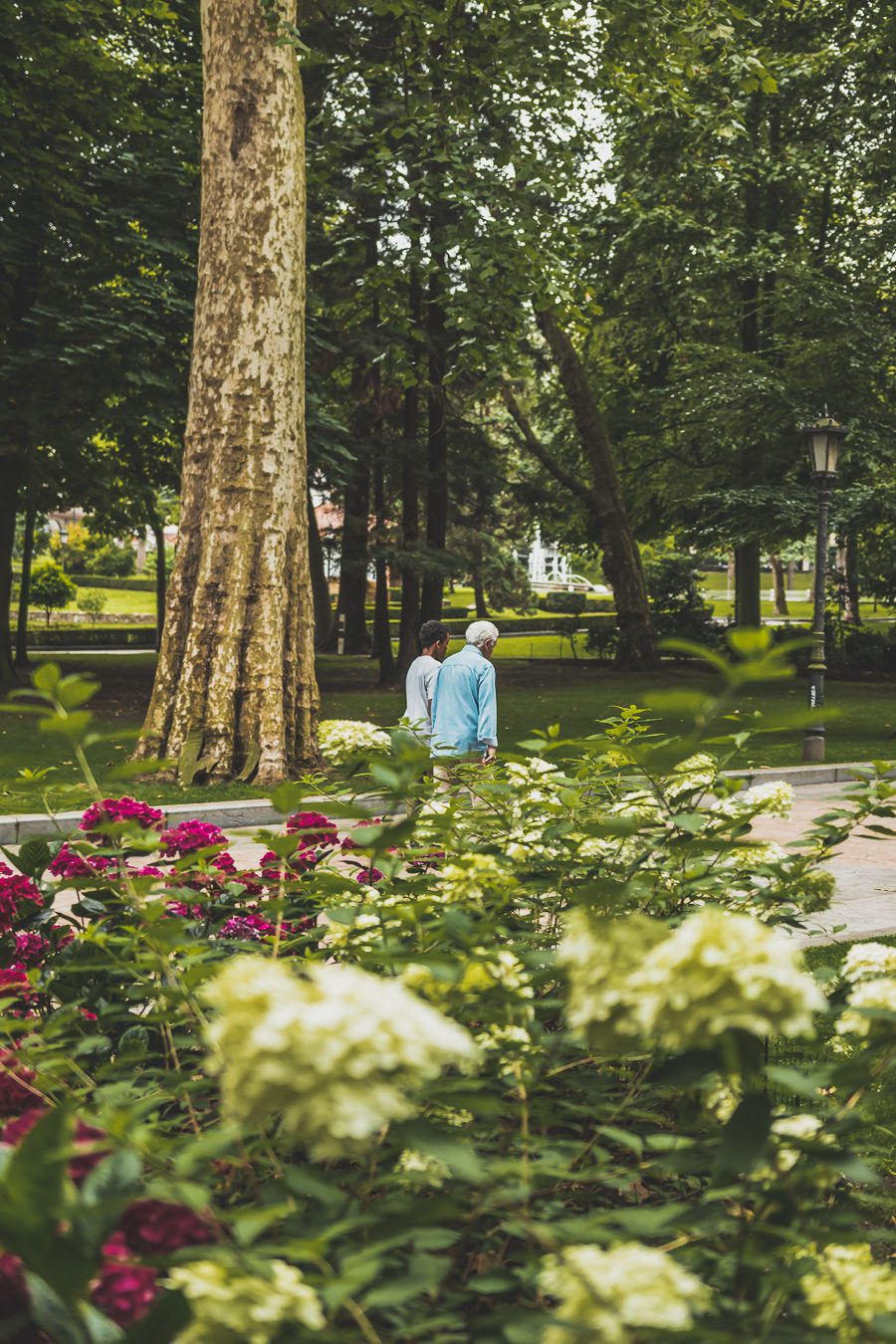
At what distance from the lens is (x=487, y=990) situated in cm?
199

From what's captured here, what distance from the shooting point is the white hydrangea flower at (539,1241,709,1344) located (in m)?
1.22

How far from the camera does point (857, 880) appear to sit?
8.95 metres

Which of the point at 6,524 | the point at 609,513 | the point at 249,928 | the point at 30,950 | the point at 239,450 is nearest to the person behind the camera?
the point at 30,950

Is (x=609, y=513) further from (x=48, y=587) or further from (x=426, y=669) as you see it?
(x=48, y=587)

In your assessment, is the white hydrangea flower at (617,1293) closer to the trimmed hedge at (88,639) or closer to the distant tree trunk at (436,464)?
the distant tree trunk at (436,464)

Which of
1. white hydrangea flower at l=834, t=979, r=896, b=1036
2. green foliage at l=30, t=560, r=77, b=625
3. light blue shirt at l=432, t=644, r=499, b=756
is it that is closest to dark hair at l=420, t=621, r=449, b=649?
light blue shirt at l=432, t=644, r=499, b=756

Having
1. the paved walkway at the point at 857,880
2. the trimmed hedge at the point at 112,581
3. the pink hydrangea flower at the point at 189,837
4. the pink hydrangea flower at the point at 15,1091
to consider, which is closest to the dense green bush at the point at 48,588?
the trimmed hedge at the point at 112,581

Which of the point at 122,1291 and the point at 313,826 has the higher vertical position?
the point at 313,826

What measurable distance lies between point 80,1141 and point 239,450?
10401 millimetres

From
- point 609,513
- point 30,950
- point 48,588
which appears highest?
point 609,513

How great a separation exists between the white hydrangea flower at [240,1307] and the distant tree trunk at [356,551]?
2037 cm

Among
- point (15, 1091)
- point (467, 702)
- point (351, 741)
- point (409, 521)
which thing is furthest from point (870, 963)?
point (409, 521)

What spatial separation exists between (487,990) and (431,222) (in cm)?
2134

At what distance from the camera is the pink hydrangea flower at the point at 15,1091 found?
6.84 feet
